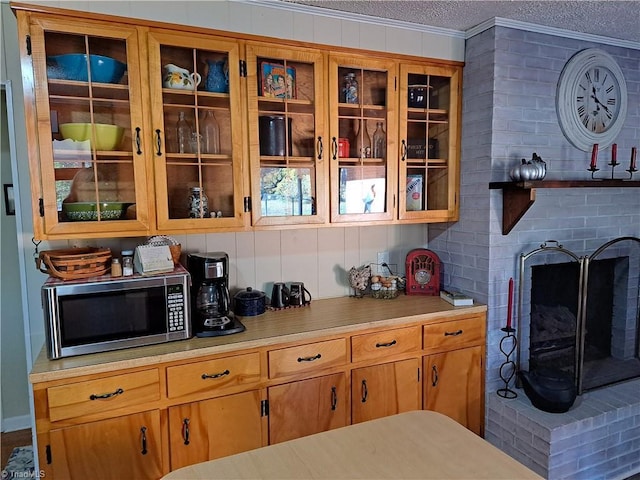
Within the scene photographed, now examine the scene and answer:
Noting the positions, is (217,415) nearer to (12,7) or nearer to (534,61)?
(12,7)

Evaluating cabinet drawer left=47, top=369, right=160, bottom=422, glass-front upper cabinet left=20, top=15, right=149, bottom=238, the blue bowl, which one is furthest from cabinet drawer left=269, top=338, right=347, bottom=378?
the blue bowl

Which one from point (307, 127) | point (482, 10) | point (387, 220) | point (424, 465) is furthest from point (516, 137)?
point (424, 465)

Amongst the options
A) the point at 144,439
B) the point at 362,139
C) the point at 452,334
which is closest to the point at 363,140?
the point at 362,139

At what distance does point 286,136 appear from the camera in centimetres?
231

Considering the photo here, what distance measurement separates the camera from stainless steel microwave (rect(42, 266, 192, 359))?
70.4 inches

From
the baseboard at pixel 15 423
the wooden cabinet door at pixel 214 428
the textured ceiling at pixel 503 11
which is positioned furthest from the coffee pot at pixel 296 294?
the baseboard at pixel 15 423

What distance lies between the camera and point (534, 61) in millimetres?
2521

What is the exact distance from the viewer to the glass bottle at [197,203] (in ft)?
7.02

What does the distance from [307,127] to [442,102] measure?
861 mm

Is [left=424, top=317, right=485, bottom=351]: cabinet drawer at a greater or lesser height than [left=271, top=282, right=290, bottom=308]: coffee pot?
lesser

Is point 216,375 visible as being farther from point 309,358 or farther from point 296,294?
point 296,294

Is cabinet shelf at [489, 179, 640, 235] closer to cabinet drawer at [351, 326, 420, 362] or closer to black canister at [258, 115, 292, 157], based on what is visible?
cabinet drawer at [351, 326, 420, 362]

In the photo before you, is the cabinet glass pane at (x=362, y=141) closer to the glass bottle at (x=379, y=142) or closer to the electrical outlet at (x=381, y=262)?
the glass bottle at (x=379, y=142)

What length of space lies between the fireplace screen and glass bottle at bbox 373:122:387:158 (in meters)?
0.99
